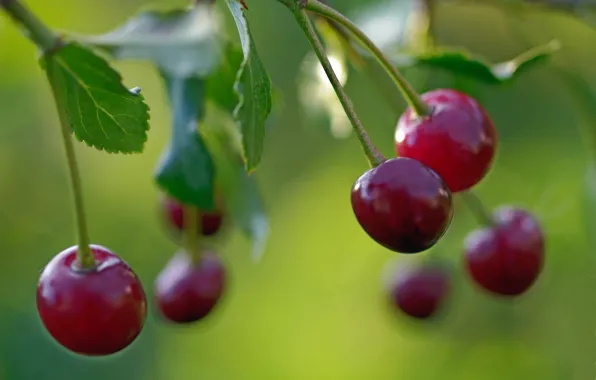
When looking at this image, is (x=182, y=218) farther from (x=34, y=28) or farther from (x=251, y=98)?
(x=251, y=98)

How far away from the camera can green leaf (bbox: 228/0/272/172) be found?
37.1 inches

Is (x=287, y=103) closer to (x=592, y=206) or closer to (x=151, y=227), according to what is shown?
(x=151, y=227)

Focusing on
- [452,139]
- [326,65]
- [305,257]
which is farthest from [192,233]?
[305,257]

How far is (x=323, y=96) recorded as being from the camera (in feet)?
6.55

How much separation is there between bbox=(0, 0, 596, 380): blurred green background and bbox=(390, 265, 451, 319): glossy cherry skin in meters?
0.91

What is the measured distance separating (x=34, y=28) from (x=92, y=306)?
41 centimetres

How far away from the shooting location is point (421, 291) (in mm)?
2160

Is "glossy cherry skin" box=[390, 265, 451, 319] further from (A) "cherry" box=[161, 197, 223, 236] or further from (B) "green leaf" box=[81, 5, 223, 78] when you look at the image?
(B) "green leaf" box=[81, 5, 223, 78]

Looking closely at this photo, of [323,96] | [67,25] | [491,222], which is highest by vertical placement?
[323,96]

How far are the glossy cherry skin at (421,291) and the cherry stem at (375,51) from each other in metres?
1.09

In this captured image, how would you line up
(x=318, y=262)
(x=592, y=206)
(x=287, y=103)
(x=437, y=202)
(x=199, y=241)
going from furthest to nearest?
(x=287, y=103)
(x=318, y=262)
(x=592, y=206)
(x=199, y=241)
(x=437, y=202)

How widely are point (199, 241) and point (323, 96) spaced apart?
1.46 ft

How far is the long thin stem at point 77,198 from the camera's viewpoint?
1.14 metres

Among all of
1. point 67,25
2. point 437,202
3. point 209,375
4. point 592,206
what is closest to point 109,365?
point 209,375
